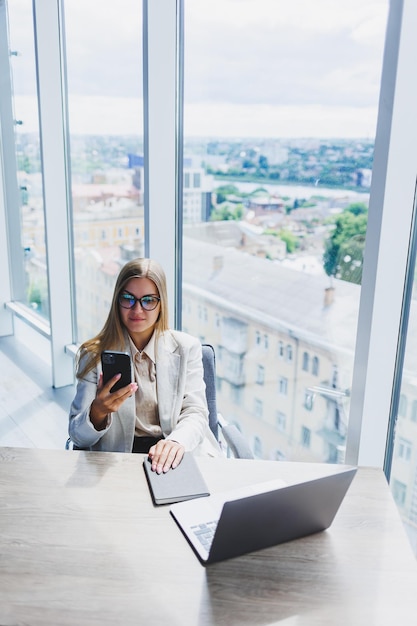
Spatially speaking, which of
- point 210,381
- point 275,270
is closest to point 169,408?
point 210,381

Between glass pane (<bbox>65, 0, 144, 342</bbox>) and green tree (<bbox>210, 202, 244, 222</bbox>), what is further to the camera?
glass pane (<bbox>65, 0, 144, 342</bbox>)

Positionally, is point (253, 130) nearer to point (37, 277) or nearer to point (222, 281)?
point (222, 281)

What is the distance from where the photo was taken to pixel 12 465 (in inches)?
67.8

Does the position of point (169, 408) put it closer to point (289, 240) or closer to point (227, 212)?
point (289, 240)

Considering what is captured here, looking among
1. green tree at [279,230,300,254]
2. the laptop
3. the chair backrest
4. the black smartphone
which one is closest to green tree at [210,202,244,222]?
green tree at [279,230,300,254]

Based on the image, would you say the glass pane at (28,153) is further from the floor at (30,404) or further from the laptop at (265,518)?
the laptop at (265,518)

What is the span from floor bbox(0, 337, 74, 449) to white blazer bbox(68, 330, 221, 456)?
154cm

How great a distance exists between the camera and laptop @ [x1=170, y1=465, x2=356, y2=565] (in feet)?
4.08

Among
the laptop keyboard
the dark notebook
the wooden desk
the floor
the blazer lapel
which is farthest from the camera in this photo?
the floor

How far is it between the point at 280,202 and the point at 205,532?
1.51m

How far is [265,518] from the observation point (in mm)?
1298

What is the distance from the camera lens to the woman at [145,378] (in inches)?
77.0

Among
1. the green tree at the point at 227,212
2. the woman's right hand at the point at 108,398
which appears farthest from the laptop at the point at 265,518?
the green tree at the point at 227,212

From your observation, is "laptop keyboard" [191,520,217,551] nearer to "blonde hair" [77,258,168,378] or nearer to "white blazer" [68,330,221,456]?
"white blazer" [68,330,221,456]
